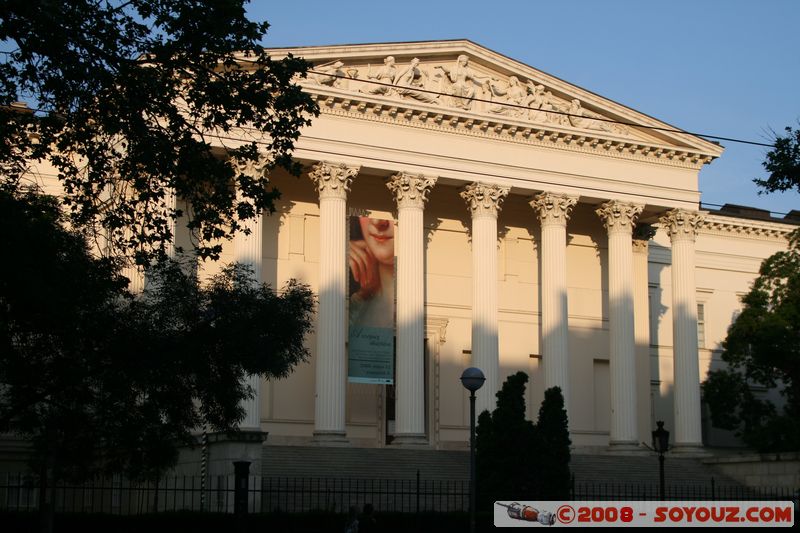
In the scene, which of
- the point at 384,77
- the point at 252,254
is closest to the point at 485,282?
the point at 384,77

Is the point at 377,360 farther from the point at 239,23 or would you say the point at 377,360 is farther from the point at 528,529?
the point at 239,23

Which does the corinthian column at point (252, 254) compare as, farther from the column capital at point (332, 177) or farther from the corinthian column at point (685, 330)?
the corinthian column at point (685, 330)

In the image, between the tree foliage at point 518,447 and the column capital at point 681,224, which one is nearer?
the tree foliage at point 518,447

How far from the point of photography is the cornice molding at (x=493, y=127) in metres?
40.4

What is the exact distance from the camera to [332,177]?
40.2 meters

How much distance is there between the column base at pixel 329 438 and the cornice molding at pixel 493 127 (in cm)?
1024

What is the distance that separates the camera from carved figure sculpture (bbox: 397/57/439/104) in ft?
136

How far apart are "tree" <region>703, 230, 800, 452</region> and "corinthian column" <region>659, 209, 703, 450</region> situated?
394 cm

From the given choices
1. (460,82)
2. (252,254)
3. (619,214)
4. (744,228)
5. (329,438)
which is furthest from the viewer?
(744,228)

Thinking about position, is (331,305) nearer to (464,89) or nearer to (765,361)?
(464,89)

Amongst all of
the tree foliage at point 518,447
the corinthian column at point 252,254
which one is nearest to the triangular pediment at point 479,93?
the corinthian column at point 252,254

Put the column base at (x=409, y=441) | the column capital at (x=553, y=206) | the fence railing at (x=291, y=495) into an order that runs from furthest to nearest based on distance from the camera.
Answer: the column capital at (x=553, y=206), the column base at (x=409, y=441), the fence railing at (x=291, y=495)

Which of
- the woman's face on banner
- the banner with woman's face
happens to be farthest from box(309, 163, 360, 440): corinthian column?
the woman's face on banner

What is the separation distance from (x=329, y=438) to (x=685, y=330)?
1434cm
